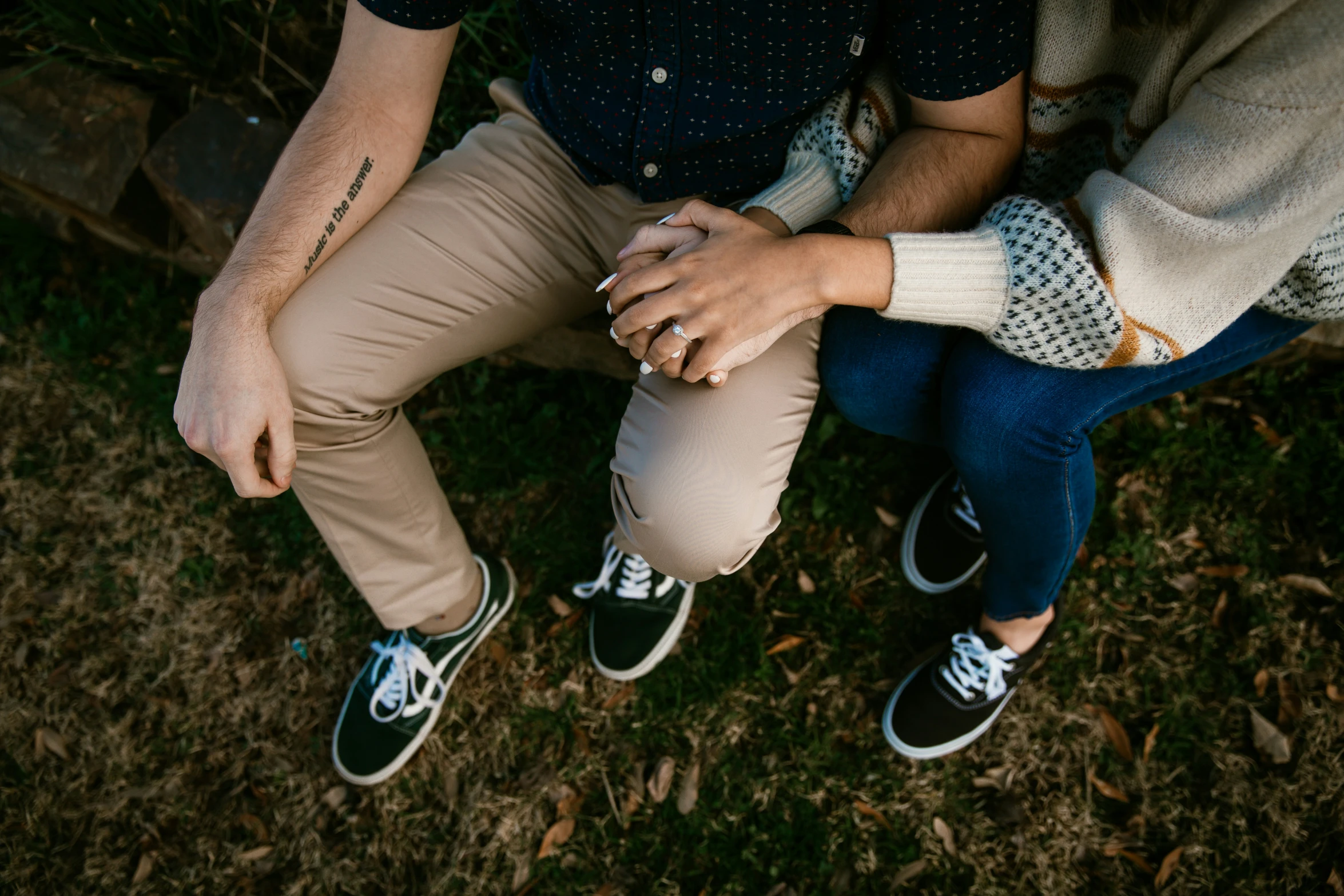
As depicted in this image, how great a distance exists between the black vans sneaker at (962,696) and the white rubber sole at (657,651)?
2.48 ft

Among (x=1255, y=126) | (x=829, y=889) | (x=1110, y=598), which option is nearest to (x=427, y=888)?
(x=829, y=889)

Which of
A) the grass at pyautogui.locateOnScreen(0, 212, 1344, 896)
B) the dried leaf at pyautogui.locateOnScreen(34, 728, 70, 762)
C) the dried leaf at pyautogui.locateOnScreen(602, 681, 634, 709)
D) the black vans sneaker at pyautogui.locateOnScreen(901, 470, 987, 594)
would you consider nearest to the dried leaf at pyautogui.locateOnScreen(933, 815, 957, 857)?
the grass at pyautogui.locateOnScreen(0, 212, 1344, 896)

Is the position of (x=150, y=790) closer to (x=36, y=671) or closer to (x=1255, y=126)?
(x=36, y=671)

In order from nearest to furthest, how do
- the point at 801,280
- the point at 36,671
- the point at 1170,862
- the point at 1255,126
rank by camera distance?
the point at 1255,126
the point at 801,280
the point at 1170,862
the point at 36,671

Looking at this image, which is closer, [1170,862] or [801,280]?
[801,280]

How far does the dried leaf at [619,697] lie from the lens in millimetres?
2584

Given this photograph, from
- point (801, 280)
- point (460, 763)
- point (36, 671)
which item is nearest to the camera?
point (801, 280)

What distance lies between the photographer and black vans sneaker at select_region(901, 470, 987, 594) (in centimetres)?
261

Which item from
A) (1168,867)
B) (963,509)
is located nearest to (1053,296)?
(963,509)

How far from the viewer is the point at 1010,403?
1.74 metres

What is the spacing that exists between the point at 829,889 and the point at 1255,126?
2220mm

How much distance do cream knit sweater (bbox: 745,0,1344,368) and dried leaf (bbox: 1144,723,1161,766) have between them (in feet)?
4.72

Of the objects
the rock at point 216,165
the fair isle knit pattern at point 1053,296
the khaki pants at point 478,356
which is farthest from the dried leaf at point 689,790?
the rock at point 216,165

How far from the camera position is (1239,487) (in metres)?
2.73
